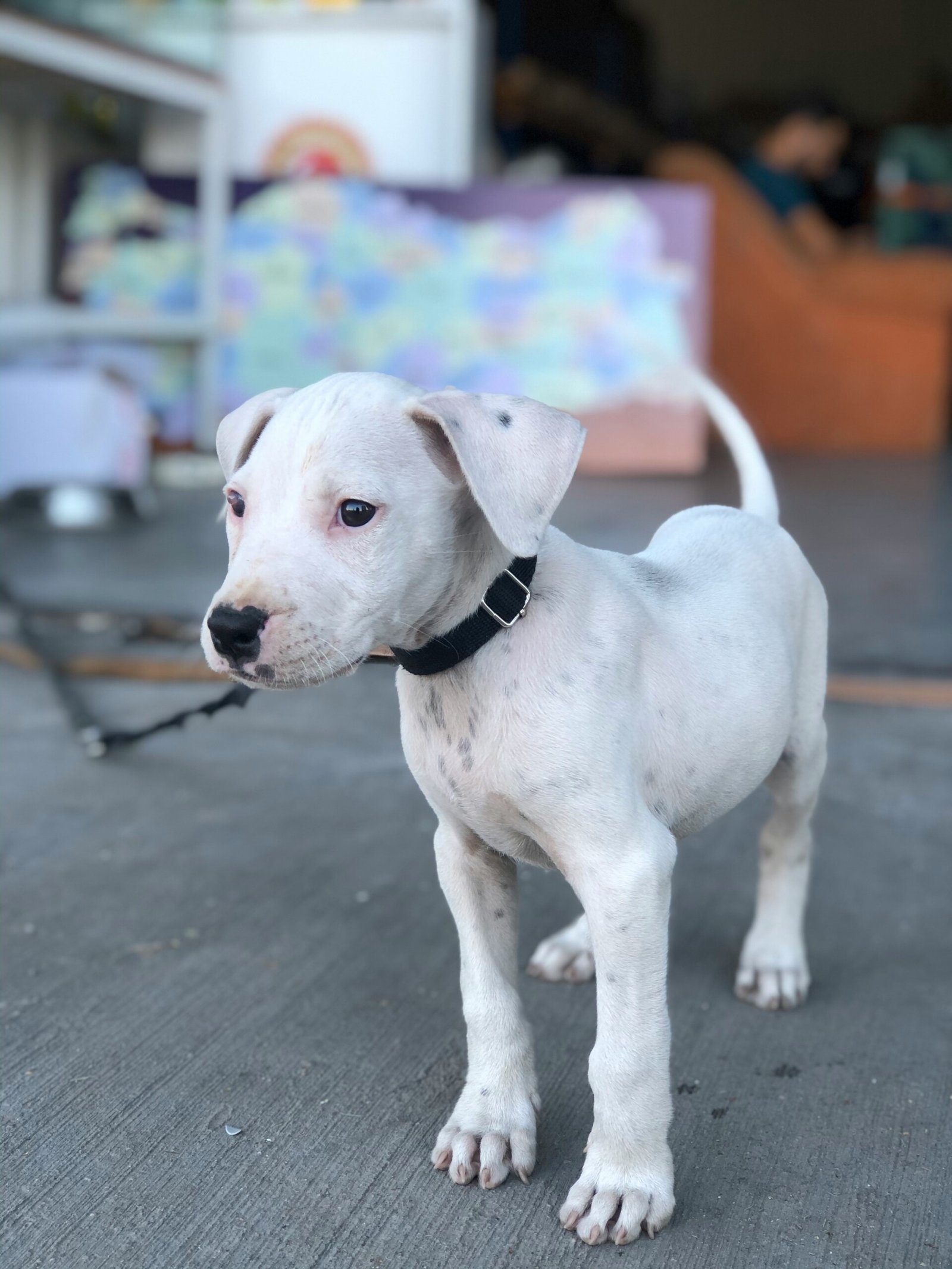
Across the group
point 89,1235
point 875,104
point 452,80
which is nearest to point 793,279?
point 452,80

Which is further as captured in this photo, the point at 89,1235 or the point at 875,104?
the point at 875,104

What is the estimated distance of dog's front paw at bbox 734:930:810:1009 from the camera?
2.48 meters

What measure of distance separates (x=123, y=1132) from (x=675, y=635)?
3.45ft

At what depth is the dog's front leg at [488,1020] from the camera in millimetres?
2002

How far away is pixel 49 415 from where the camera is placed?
6840mm

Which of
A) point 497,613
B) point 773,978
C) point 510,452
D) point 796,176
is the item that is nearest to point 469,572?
point 497,613

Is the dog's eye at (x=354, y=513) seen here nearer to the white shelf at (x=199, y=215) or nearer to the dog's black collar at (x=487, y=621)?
the dog's black collar at (x=487, y=621)

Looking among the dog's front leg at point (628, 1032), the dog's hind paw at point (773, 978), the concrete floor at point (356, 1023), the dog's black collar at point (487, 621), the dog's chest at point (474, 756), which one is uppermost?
the dog's black collar at point (487, 621)

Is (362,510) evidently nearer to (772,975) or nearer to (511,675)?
(511,675)

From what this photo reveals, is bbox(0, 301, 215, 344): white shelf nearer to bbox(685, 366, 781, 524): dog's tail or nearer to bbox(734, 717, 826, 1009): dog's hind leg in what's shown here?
bbox(685, 366, 781, 524): dog's tail

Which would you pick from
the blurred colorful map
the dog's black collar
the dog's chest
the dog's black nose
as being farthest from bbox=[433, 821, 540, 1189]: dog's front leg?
the blurred colorful map

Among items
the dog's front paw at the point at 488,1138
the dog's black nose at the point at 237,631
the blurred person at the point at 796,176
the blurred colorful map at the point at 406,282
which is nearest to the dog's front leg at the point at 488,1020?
the dog's front paw at the point at 488,1138

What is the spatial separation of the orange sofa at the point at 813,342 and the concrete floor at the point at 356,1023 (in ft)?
21.1

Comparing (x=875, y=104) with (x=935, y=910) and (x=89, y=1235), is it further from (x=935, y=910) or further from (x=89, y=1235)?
(x=89, y=1235)
